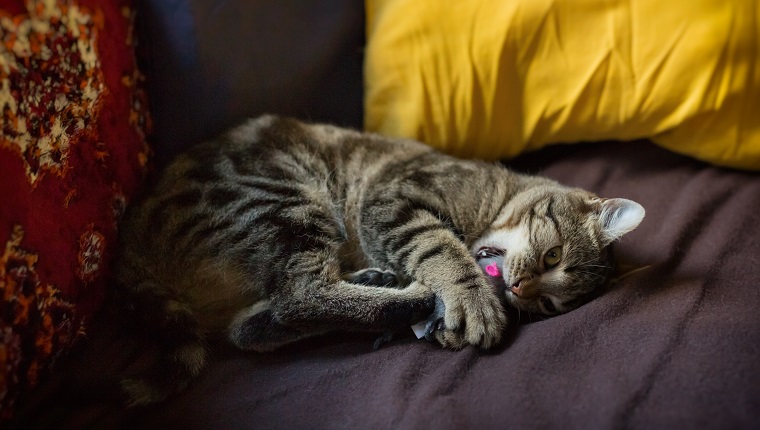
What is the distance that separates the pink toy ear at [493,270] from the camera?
1.69m

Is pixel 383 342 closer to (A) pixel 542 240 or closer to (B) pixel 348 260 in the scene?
(B) pixel 348 260

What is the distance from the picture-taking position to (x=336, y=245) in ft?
5.51

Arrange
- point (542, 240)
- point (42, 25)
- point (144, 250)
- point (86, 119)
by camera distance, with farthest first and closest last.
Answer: point (542, 240), point (144, 250), point (86, 119), point (42, 25)

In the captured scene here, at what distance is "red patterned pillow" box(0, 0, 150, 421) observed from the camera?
121 cm

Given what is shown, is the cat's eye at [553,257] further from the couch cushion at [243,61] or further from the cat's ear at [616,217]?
the couch cushion at [243,61]

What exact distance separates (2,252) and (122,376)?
0.38m

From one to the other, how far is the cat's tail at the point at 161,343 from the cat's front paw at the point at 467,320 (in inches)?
23.0

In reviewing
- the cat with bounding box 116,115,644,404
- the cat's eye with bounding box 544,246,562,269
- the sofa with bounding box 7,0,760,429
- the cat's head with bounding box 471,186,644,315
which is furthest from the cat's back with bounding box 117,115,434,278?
the cat's eye with bounding box 544,246,562,269

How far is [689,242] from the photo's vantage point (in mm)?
1758

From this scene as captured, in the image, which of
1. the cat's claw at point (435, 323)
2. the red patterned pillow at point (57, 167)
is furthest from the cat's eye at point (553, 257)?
the red patterned pillow at point (57, 167)

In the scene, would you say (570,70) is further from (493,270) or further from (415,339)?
(415,339)

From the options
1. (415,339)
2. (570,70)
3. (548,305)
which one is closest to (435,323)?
(415,339)

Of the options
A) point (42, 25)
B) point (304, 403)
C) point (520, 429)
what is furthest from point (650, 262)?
point (42, 25)

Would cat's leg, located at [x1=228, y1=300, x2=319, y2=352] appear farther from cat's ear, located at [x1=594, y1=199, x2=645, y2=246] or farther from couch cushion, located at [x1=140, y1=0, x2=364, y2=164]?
cat's ear, located at [x1=594, y1=199, x2=645, y2=246]
